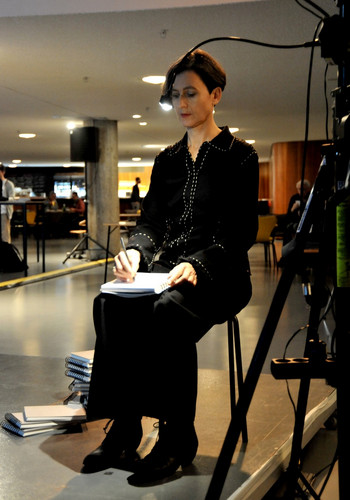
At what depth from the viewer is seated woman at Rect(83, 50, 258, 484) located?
2.14m

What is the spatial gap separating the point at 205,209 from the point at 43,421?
1053 millimetres

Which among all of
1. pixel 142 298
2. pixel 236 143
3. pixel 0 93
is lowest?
pixel 142 298

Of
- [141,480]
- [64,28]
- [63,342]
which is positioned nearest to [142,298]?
[141,480]

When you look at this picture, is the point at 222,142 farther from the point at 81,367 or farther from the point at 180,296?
the point at 81,367

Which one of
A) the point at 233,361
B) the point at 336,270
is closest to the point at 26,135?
the point at 233,361

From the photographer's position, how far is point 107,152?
11938mm

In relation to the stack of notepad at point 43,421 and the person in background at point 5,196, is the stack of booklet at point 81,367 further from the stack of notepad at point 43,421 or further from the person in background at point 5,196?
the person in background at point 5,196

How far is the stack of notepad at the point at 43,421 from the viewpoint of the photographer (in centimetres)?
255

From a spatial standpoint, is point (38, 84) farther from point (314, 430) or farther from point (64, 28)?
point (314, 430)

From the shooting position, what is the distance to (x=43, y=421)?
102 inches

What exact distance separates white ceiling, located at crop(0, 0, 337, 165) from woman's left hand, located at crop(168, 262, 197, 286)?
3.27 meters

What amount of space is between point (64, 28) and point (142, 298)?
4.38 meters

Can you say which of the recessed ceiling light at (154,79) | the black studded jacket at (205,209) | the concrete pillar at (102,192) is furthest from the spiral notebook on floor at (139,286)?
the concrete pillar at (102,192)

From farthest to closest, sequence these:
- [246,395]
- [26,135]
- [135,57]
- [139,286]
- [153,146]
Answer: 1. [153,146]
2. [26,135]
3. [135,57]
4. [139,286]
5. [246,395]
